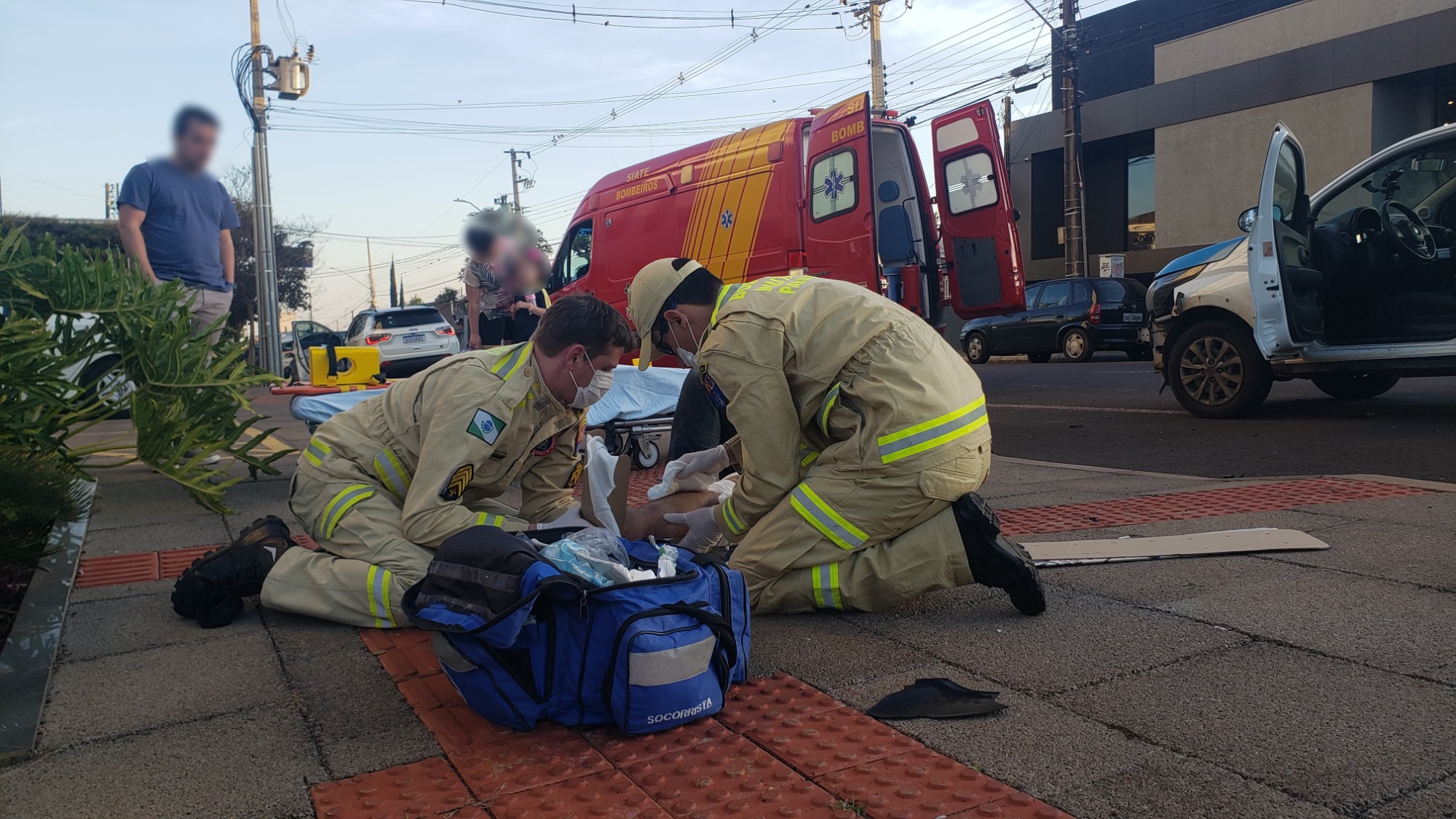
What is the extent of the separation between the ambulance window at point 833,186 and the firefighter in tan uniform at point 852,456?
20.1ft

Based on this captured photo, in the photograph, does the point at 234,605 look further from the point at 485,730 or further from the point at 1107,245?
the point at 1107,245

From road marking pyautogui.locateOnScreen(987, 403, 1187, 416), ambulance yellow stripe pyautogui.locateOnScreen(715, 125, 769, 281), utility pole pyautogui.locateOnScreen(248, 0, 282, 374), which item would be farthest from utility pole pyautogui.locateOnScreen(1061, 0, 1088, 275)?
utility pole pyautogui.locateOnScreen(248, 0, 282, 374)

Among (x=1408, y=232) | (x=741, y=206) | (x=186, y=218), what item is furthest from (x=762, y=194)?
(x=186, y=218)

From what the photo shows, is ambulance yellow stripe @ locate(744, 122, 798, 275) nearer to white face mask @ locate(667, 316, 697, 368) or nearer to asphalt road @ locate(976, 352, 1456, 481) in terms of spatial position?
asphalt road @ locate(976, 352, 1456, 481)

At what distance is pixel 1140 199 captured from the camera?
25062 millimetres

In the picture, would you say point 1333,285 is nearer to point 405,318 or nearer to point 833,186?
point 833,186

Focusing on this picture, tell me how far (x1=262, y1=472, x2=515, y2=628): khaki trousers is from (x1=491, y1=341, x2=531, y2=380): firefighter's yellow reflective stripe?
46 cm

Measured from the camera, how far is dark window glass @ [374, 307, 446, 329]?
56.6 ft

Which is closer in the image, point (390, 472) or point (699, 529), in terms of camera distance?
point (390, 472)

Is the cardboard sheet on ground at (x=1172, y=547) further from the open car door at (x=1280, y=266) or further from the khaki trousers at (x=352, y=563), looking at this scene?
the open car door at (x=1280, y=266)

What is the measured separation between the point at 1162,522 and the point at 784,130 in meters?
6.35

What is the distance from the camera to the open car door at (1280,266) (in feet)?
23.3

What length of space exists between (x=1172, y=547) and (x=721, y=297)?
189cm

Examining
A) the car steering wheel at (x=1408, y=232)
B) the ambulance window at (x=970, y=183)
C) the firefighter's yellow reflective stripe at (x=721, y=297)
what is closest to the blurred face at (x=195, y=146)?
the firefighter's yellow reflective stripe at (x=721, y=297)
